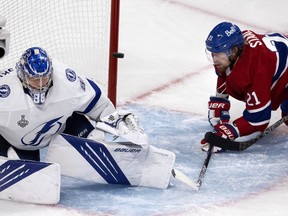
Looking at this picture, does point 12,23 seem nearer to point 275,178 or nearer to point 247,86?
point 247,86

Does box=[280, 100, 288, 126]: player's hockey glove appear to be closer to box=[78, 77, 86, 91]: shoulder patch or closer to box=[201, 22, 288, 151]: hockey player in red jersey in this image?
box=[201, 22, 288, 151]: hockey player in red jersey

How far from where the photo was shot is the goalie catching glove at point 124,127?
339 centimetres

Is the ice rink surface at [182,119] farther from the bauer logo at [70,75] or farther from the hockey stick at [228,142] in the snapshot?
the bauer logo at [70,75]

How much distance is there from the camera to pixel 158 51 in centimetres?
497

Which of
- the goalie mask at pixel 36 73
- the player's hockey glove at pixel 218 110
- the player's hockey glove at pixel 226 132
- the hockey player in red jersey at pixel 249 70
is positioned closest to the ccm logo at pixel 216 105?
the player's hockey glove at pixel 218 110

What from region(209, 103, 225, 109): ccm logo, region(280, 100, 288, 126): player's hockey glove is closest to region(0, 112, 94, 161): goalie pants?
region(209, 103, 225, 109): ccm logo

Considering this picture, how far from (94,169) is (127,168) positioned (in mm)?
118

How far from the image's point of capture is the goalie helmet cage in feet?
14.4

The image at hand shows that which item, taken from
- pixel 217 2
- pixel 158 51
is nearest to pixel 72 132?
pixel 158 51

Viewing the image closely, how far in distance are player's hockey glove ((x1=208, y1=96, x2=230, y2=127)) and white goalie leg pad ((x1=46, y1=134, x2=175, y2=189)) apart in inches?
26.4

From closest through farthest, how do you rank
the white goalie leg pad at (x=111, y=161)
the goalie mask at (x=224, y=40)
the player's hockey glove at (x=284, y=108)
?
the white goalie leg pad at (x=111, y=161), the goalie mask at (x=224, y=40), the player's hockey glove at (x=284, y=108)

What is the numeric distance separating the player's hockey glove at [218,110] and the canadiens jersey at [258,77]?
122 mm

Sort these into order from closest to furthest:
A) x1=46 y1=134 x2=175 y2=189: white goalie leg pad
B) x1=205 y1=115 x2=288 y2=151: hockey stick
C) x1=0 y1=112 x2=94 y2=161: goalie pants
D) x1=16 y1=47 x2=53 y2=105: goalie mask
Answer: x1=16 y1=47 x2=53 y2=105: goalie mask → x1=46 y1=134 x2=175 y2=189: white goalie leg pad → x1=0 y1=112 x2=94 y2=161: goalie pants → x1=205 y1=115 x2=288 y2=151: hockey stick

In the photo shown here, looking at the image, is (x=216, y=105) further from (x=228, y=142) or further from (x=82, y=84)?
(x=82, y=84)
